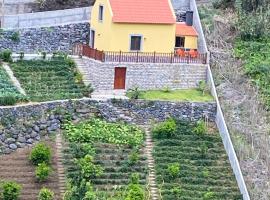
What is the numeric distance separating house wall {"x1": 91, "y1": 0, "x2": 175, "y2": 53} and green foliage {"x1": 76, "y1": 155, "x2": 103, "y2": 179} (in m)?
7.29

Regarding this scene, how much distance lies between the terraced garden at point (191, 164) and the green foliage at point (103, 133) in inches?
36.8

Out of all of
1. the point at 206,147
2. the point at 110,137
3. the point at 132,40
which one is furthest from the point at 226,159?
the point at 132,40

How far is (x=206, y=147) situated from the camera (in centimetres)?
3972

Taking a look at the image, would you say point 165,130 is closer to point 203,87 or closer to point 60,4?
point 203,87

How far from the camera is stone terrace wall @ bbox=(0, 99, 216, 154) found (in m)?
38.3

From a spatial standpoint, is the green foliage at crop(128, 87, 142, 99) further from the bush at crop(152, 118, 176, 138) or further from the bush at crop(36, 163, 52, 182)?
the bush at crop(36, 163, 52, 182)

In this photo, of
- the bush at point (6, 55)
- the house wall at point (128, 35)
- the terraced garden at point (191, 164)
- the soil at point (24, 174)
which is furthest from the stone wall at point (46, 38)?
the terraced garden at point (191, 164)

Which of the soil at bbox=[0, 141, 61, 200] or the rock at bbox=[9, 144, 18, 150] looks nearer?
the soil at bbox=[0, 141, 61, 200]

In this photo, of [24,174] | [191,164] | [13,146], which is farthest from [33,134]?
[191,164]

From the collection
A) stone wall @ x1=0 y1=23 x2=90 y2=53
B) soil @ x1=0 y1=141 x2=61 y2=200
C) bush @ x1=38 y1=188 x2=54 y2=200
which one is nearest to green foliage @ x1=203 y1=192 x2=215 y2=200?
soil @ x1=0 y1=141 x2=61 y2=200

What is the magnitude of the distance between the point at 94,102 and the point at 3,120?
14.1 feet

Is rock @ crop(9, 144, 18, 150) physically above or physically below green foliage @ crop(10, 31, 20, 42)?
below

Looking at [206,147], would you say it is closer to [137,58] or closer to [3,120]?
[137,58]

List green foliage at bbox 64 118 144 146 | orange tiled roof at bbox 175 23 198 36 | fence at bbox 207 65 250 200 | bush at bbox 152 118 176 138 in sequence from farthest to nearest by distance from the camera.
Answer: orange tiled roof at bbox 175 23 198 36, bush at bbox 152 118 176 138, green foliage at bbox 64 118 144 146, fence at bbox 207 65 250 200
